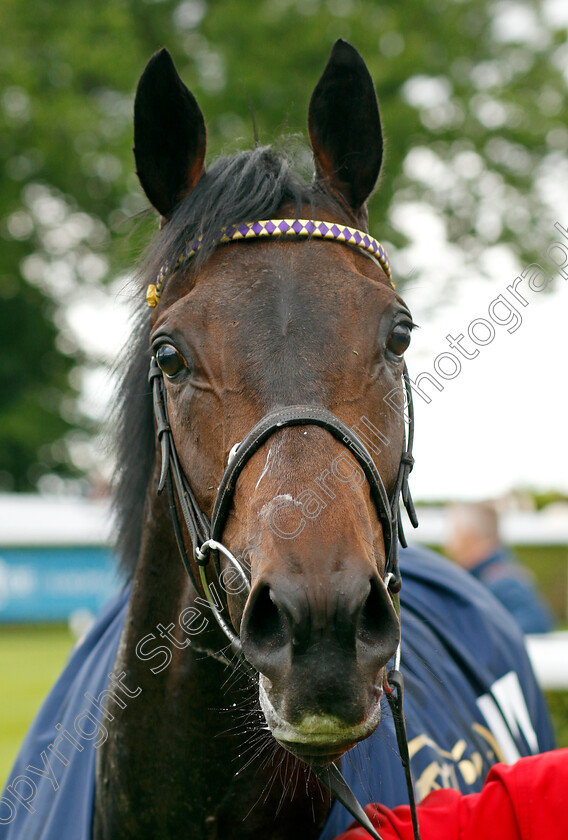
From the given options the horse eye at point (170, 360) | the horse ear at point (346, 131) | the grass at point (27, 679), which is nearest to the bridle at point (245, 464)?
the horse eye at point (170, 360)

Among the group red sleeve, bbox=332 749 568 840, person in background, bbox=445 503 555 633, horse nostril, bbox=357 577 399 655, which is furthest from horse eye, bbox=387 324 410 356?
person in background, bbox=445 503 555 633

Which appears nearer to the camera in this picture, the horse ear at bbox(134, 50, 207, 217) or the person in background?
the horse ear at bbox(134, 50, 207, 217)

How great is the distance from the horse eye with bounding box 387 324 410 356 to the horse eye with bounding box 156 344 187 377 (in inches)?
20.0

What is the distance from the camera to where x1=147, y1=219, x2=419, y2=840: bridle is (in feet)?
5.90

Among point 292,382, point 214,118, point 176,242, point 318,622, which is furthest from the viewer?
point 214,118

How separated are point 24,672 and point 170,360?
8.48 meters

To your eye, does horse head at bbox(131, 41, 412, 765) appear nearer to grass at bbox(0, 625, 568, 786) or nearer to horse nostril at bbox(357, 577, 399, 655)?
horse nostril at bbox(357, 577, 399, 655)

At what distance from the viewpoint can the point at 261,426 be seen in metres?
1.80

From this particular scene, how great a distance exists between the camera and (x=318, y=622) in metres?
1.54

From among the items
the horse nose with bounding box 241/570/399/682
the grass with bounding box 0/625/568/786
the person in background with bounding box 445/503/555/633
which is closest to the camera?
the horse nose with bounding box 241/570/399/682

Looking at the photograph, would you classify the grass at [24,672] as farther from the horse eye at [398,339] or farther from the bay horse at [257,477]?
the horse eye at [398,339]

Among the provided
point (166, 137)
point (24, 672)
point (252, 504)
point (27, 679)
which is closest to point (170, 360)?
point (252, 504)

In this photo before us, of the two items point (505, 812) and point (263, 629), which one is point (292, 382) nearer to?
point (263, 629)

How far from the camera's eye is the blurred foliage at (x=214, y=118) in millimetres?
16781
